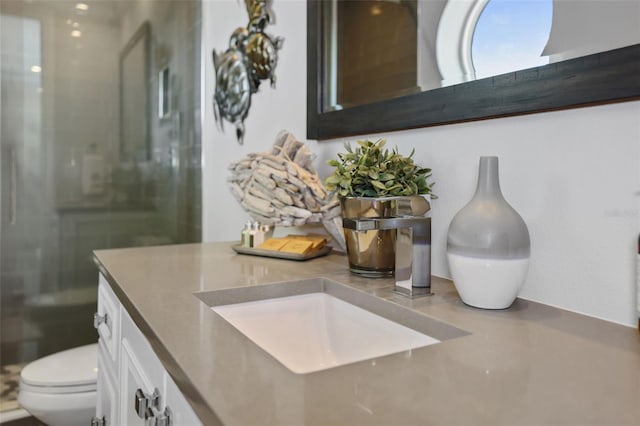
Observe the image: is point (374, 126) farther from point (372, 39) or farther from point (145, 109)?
point (145, 109)

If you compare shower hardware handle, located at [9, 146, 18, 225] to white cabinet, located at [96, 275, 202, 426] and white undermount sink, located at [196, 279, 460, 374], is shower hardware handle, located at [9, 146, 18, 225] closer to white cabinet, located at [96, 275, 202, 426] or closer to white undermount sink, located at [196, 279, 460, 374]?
white cabinet, located at [96, 275, 202, 426]

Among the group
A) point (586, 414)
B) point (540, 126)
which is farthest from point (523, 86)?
point (586, 414)

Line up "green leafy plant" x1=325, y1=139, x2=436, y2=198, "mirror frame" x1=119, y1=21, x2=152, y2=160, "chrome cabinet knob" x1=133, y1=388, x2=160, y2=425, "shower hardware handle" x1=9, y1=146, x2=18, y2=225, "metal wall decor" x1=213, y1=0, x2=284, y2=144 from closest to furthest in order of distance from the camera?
1. "chrome cabinet knob" x1=133, y1=388, x2=160, y2=425
2. "green leafy plant" x1=325, y1=139, x2=436, y2=198
3. "metal wall decor" x1=213, y1=0, x2=284, y2=144
4. "shower hardware handle" x1=9, y1=146, x2=18, y2=225
5. "mirror frame" x1=119, y1=21, x2=152, y2=160

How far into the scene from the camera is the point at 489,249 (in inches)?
27.8

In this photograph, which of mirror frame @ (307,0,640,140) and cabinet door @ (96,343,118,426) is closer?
mirror frame @ (307,0,640,140)

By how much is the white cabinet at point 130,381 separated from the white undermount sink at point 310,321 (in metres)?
0.15

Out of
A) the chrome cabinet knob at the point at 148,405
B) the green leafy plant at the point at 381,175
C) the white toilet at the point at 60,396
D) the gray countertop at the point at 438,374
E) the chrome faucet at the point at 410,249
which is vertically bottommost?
the white toilet at the point at 60,396

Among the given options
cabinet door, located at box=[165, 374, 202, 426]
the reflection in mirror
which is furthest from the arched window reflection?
cabinet door, located at box=[165, 374, 202, 426]

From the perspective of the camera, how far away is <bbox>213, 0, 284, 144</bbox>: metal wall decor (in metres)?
1.69

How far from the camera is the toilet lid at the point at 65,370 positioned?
5.11 ft

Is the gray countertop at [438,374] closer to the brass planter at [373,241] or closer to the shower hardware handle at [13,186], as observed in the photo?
the brass planter at [373,241]

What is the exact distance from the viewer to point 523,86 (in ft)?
2.59

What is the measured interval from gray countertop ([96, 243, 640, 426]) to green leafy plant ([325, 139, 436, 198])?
0.24 meters

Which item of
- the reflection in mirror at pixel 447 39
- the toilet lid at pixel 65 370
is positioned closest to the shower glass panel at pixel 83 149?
the toilet lid at pixel 65 370
